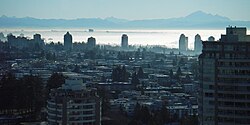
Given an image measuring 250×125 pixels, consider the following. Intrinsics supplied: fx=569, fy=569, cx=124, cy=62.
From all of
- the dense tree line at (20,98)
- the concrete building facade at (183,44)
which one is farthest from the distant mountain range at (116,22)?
the dense tree line at (20,98)

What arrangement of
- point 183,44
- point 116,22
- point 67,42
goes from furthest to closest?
point 116,22 < point 183,44 < point 67,42

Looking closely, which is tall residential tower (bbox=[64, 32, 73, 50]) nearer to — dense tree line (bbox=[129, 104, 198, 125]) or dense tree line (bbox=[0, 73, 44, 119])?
dense tree line (bbox=[0, 73, 44, 119])

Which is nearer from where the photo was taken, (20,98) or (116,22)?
(20,98)

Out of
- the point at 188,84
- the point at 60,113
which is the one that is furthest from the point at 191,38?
the point at 60,113

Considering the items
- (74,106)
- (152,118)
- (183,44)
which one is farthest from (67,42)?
(74,106)

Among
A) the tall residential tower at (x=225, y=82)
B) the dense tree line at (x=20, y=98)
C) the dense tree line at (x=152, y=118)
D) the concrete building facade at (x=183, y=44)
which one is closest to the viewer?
the tall residential tower at (x=225, y=82)

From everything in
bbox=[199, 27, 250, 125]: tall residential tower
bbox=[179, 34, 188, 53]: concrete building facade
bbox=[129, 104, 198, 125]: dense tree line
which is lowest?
bbox=[129, 104, 198, 125]: dense tree line

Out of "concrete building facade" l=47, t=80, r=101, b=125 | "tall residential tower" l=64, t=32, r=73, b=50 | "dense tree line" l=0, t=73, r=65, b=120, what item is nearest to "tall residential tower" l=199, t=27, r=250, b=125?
"concrete building facade" l=47, t=80, r=101, b=125

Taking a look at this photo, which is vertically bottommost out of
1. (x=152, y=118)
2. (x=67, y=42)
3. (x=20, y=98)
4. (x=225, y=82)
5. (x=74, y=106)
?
(x=152, y=118)

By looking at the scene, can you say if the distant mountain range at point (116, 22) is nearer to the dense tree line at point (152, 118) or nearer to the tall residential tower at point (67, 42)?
the tall residential tower at point (67, 42)

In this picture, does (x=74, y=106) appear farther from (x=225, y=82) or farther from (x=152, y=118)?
(x=152, y=118)

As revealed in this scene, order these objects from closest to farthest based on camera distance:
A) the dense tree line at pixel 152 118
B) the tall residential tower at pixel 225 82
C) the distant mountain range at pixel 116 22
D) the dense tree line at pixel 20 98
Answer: the tall residential tower at pixel 225 82
the dense tree line at pixel 152 118
the dense tree line at pixel 20 98
the distant mountain range at pixel 116 22

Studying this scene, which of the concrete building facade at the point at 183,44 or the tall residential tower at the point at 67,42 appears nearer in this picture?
the tall residential tower at the point at 67,42

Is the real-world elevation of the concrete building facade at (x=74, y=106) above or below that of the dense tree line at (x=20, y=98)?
above
